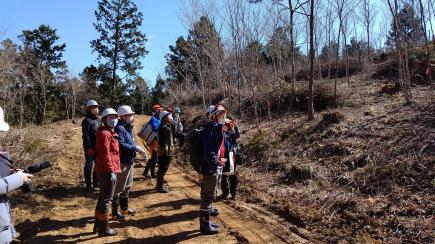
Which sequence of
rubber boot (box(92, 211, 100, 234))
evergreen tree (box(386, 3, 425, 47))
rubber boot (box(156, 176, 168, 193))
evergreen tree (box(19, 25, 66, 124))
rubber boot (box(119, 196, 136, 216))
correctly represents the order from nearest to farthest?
rubber boot (box(92, 211, 100, 234)) → rubber boot (box(119, 196, 136, 216)) → rubber boot (box(156, 176, 168, 193)) → evergreen tree (box(386, 3, 425, 47)) → evergreen tree (box(19, 25, 66, 124))

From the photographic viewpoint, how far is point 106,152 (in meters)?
5.98

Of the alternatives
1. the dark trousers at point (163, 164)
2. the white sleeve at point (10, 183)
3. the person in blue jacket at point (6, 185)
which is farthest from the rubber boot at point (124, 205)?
the white sleeve at point (10, 183)

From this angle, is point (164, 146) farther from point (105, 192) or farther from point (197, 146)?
point (105, 192)

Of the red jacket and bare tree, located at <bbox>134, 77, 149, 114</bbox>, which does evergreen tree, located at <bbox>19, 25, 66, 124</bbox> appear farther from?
the red jacket

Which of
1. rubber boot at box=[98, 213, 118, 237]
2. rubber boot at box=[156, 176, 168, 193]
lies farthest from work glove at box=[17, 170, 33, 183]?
rubber boot at box=[156, 176, 168, 193]

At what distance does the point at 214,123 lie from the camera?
607cm

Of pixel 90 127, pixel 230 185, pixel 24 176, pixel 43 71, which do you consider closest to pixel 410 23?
pixel 230 185

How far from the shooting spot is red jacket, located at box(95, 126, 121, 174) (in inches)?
235

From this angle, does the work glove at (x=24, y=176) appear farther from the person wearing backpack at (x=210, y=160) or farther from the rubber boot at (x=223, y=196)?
the rubber boot at (x=223, y=196)

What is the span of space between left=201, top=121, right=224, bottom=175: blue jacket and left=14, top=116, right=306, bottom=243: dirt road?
1013 mm

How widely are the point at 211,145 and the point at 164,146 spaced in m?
3.02

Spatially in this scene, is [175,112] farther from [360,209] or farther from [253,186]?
[360,209]

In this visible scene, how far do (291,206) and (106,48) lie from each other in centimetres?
4070

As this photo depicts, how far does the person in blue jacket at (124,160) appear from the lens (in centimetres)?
672
